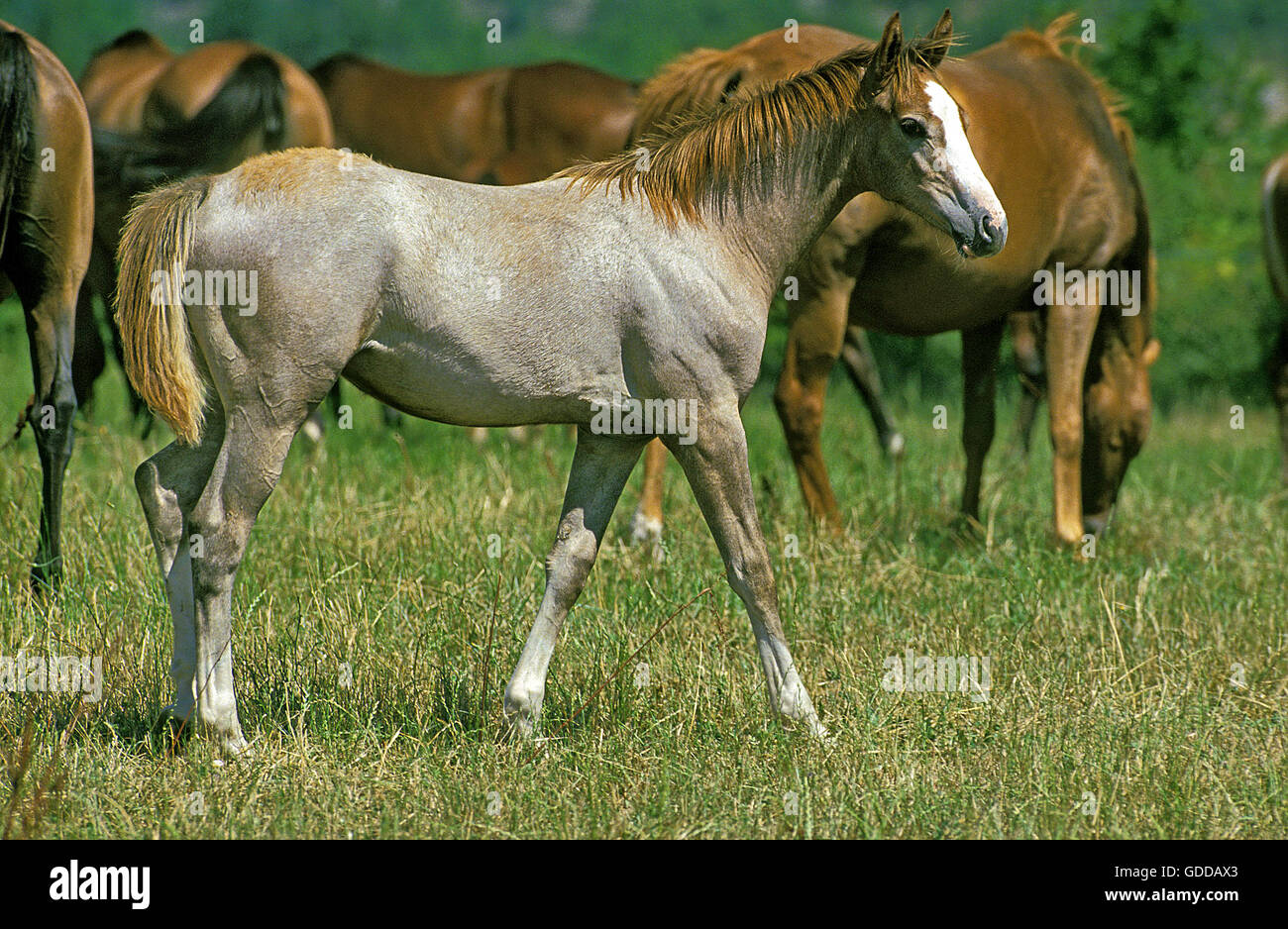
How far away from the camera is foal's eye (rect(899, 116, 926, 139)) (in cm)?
361

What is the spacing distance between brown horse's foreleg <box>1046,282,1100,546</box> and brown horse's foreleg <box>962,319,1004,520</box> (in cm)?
54

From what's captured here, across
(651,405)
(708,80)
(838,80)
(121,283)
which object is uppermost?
(708,80)

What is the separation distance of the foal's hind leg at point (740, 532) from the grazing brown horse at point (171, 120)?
3.15 meters

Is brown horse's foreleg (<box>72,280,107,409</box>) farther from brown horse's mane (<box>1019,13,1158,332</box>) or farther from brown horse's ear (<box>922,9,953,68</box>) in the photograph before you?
brown horse's mane (<box>1019,13,1158,332</box>)

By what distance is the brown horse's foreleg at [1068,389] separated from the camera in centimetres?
607

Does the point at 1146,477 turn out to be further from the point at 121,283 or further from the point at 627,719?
the point at 121,283

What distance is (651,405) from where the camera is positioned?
3566mm

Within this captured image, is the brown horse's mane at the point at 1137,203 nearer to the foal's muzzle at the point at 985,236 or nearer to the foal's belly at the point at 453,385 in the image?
the foal's muzzle at the point at 985,236

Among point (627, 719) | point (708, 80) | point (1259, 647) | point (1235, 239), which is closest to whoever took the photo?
point (627, 719)

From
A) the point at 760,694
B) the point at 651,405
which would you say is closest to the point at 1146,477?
the point at 760,694

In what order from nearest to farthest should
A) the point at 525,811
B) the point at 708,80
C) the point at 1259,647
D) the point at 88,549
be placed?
the point at 525,811
the point at 1259,647
the point at 88,549
the point at 708,80

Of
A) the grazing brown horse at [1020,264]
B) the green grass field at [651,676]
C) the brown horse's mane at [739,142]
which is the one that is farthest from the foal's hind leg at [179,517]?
the grazing brown horse at [1020,264]

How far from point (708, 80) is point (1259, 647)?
9.63ft

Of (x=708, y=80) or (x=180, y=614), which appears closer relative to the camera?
(x=180, y=614)
